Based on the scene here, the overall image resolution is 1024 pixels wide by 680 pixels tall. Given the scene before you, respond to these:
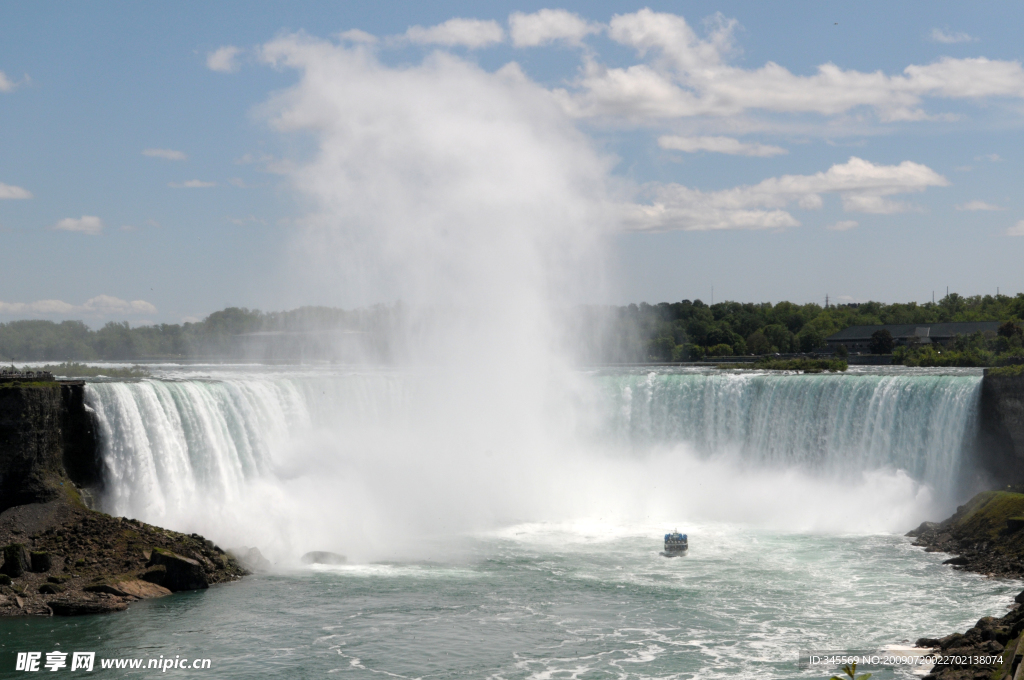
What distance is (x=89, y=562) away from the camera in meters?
24.2

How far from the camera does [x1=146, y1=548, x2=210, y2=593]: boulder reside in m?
24.2

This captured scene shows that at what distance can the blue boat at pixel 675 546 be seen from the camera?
92.9 feet

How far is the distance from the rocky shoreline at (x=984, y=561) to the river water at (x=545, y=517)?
3.14 ft

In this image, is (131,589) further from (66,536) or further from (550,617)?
(550,617)

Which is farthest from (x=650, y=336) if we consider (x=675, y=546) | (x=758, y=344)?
(x=675, y=546)

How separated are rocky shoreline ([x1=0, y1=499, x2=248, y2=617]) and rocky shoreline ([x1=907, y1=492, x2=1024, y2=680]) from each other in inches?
685

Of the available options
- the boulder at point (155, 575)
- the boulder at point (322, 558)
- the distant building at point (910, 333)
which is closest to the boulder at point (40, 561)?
the boulder at point (155, 575)

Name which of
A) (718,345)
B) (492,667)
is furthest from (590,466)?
(718,345)

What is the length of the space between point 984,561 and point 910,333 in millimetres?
53599

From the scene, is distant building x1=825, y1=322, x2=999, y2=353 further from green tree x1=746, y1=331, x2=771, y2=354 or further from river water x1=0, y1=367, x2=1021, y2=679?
river water x1=0, y1=367, x2=1021, y2=679

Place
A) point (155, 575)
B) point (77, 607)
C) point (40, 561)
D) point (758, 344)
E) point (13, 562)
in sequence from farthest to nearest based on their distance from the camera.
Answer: point (758, 344) → point (155, 575) → point (40, 561) → point (13, 562) → point (77, 607)

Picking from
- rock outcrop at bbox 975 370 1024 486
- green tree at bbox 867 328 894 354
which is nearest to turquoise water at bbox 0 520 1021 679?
rock outcrop at bbox 975 370 1024 486

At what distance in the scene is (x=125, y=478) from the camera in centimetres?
2845

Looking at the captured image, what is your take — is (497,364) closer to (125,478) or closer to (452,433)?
(452,433)
